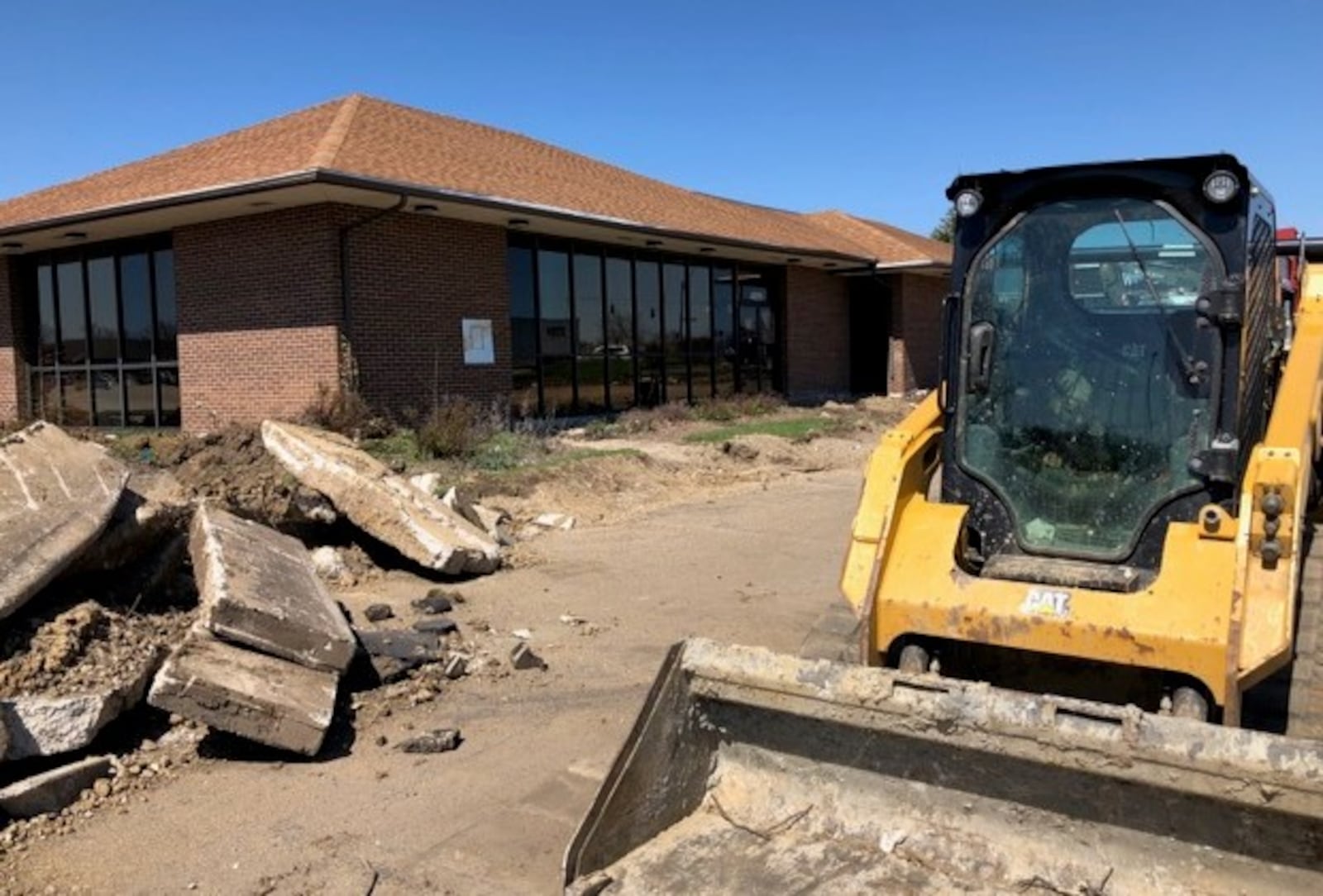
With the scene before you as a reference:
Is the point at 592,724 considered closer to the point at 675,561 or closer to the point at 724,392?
the point at 675,561

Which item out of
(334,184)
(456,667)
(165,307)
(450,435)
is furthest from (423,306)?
(456,667)

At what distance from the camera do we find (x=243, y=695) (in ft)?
16.6

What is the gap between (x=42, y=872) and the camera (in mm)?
4188

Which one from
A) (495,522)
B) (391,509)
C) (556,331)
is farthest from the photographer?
(556,331)

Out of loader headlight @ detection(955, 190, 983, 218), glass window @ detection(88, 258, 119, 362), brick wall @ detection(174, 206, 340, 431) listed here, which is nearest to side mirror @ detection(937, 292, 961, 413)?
loader headlight @ detection(955, 190, 983, 218)

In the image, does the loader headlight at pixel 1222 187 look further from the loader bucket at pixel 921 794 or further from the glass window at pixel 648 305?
the glass window at pixel 648 305

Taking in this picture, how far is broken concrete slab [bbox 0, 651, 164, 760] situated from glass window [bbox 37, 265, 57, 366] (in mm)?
17072

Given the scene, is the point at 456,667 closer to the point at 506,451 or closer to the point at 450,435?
the point at 450,435

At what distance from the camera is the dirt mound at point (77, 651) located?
5230 mm

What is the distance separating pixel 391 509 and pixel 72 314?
1368cm

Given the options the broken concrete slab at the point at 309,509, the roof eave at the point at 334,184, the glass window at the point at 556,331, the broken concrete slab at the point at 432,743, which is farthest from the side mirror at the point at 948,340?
the glass window at the point at 556,331

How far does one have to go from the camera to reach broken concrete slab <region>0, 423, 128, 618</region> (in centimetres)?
560

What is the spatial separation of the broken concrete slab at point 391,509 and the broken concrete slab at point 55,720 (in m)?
3.47

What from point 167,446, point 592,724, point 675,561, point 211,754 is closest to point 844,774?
point 592,724
